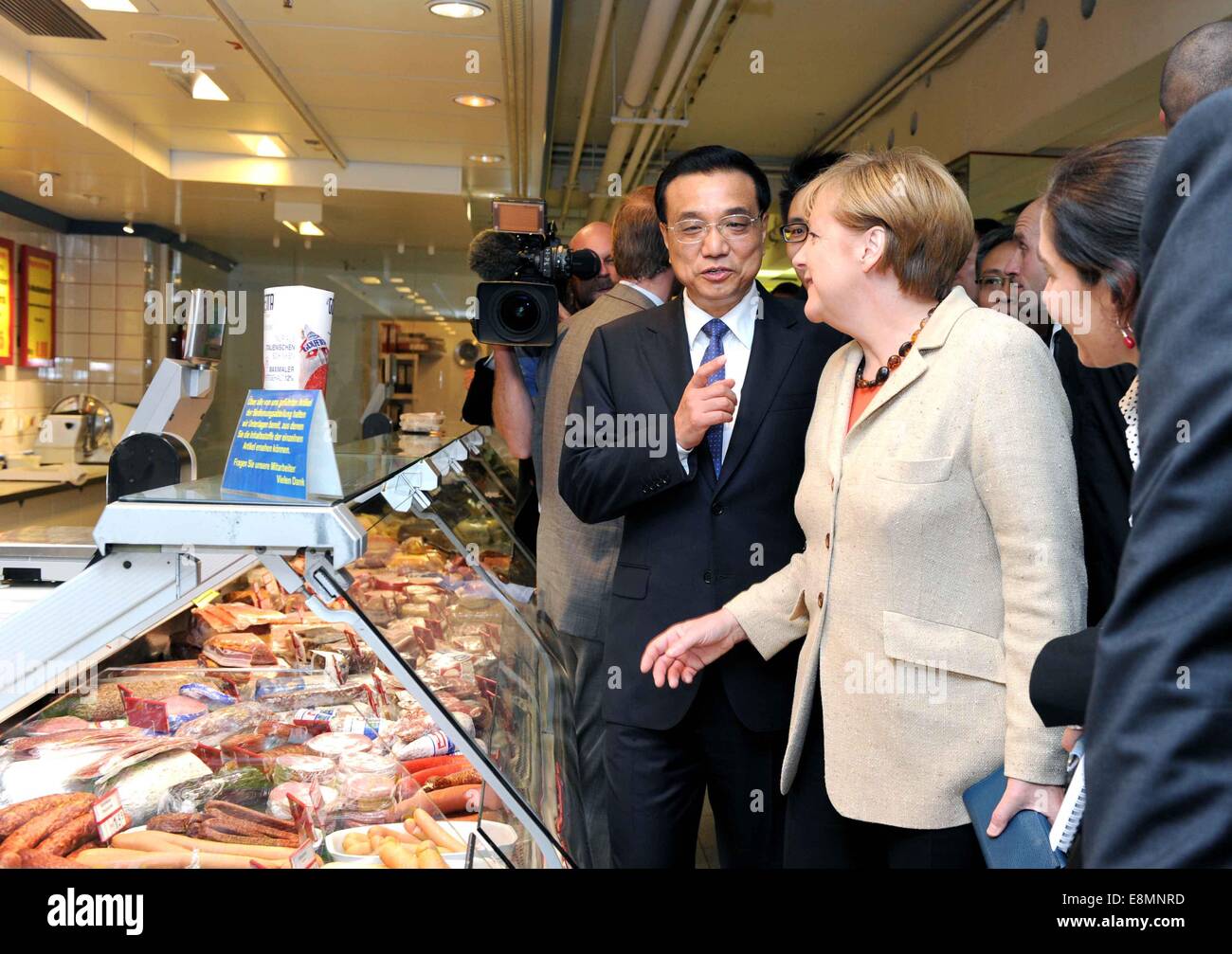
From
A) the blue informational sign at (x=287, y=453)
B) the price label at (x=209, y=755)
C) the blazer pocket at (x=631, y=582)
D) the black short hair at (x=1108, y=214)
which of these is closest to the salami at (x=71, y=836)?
the price label at (x=209, y=755)

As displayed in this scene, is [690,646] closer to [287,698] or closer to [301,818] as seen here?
[301,818]

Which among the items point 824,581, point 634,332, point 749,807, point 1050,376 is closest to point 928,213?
point 1050,376

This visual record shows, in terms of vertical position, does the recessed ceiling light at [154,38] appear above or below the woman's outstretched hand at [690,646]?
above

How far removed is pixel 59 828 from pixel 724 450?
1241 millimetres

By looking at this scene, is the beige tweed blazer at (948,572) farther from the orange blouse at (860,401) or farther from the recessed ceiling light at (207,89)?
the recessed ceiling light at (207,89)

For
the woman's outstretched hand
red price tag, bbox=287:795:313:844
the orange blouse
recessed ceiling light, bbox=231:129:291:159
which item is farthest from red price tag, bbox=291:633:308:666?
recessed ceiling light, bbox=231:129:291:159

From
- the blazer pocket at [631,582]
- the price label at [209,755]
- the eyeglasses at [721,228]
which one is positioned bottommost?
the price label at [209,755]

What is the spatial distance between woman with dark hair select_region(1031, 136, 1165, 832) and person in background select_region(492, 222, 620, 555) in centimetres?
169

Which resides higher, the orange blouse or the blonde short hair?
the blonde short hair

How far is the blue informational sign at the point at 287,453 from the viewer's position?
1.19 meters

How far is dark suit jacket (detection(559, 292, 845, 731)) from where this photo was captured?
1796 mm

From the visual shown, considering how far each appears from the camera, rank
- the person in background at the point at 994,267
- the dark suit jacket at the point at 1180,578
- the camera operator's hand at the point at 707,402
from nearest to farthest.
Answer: the dark suit jacket at the point at 1180,578 → the camera operator's hand at the point at 707,402 → the person in background at the point at 994,267

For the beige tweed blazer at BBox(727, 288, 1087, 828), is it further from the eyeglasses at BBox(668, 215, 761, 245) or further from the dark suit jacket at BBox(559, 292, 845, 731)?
the eyeglasses at BBox(668, 215, 761, 245)

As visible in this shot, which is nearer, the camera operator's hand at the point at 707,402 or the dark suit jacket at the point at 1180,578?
the dark suit jacket at the point at 1180,578
